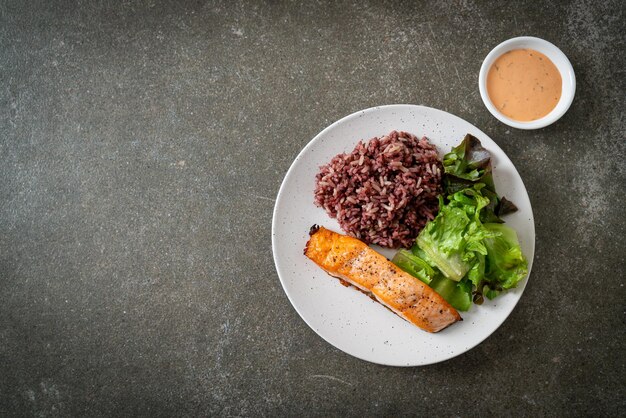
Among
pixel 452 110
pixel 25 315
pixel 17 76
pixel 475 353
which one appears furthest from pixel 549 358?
pixel 17 76

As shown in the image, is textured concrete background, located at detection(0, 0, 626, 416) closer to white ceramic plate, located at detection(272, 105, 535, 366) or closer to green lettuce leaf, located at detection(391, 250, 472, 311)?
white ceramic plate, located at detection(272, 105, 535, 366)

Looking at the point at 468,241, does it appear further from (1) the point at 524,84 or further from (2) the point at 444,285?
(1) the point at 524,84

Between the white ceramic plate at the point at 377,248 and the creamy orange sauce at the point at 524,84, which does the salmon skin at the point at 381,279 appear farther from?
the creamy orange sauce at the point at 524,84

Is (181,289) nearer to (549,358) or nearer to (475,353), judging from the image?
(475,353)

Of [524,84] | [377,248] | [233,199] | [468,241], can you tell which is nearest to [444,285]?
[468,241]

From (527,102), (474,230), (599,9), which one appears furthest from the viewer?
(599,9)
